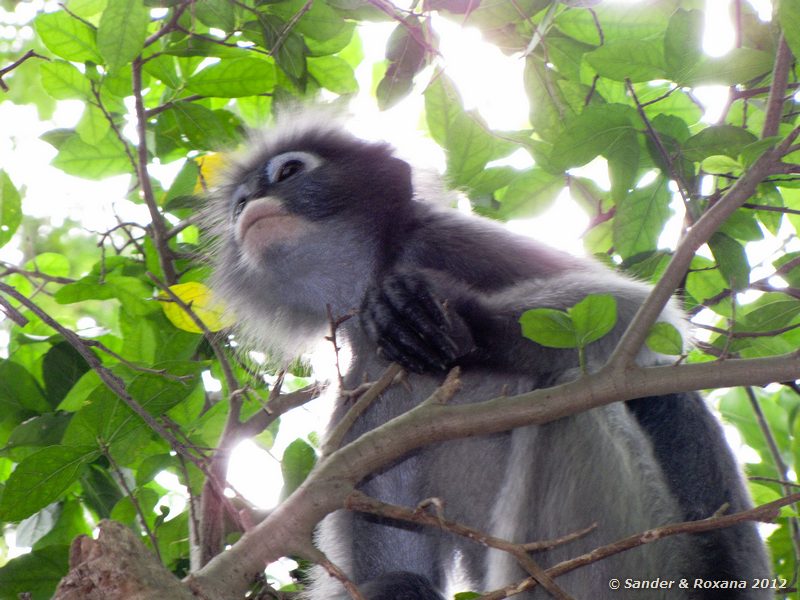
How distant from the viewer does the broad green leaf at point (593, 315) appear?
6.56 ft

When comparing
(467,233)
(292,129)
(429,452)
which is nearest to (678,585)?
(429,452)

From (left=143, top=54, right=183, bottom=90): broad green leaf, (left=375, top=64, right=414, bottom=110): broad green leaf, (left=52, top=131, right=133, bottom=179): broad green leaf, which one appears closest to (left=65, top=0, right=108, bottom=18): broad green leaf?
(left=143, top=54, right=183, bottom=90): broad green leaf

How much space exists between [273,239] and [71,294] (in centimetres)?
66

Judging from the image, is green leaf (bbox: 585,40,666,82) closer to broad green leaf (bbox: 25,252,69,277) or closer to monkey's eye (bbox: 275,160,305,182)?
monkey's eye (bbox: 275,160,305,182)

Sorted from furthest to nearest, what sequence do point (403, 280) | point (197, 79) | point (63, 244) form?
point (63, 244), point (197, 79), point (403, 280)

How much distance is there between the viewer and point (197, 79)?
3.16 m

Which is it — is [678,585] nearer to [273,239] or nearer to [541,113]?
[541,113]

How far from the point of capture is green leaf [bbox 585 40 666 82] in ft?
8.27

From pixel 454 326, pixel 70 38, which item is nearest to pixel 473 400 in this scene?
pixel 454 326

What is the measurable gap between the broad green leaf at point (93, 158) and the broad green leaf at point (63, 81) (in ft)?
0.57

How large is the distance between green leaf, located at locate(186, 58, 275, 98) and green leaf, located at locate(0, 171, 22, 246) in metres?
0.65

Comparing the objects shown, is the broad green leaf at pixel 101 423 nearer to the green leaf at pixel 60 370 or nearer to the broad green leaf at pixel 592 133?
the green leaf at pixel 60 370

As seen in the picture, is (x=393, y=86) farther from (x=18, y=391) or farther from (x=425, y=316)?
(x=18, y=391)

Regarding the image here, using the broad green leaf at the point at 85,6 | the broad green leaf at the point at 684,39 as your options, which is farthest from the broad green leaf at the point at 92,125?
the broad green leaf at the point at 684,39
